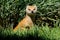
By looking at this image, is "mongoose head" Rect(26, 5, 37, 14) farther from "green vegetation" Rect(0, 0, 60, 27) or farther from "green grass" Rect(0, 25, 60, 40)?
"green grass" Rect(0, 25, 60, 40)

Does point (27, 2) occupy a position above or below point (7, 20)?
above

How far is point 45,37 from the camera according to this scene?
23.5 feet

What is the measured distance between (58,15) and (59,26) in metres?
0.65

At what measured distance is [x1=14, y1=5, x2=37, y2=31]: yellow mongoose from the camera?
365 inches

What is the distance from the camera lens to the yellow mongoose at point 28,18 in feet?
30.4

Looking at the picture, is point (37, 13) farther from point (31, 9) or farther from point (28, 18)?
point (28, 18)

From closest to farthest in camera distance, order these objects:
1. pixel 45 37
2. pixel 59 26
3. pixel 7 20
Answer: pixel 45 37
pixel 59 26
pixel 7 20

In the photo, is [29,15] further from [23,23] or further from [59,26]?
[59,26]

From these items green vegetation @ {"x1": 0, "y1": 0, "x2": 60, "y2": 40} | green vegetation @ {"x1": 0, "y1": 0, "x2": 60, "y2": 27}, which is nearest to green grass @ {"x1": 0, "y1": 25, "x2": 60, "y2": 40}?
green vegetation @ {"x1": 0, "y1": 0, "x2": 60, "y2": 40}

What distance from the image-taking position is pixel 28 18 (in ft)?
31.4

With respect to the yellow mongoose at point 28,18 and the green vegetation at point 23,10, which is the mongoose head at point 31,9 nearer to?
the yellow mongoose at point 28,18

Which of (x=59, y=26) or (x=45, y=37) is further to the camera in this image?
(x=59, y=26)

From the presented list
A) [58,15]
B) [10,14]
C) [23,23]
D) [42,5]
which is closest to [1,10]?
[10,14]

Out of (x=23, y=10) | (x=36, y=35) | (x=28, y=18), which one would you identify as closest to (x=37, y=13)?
(x=28, y=18)
